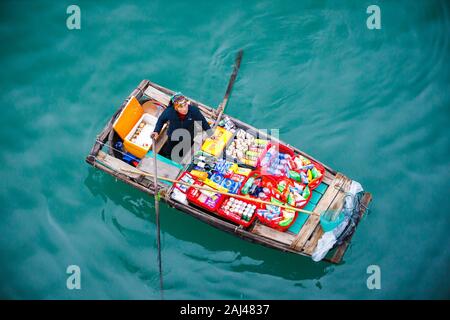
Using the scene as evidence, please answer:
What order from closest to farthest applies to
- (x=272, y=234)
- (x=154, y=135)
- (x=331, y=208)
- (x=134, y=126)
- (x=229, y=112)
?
(x=272, y=234)
(x=331, y=208)
(x=154, y=135)
(x=134, y=126)
(x=229, y=112)

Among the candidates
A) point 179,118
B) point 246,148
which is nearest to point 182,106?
point 179,118

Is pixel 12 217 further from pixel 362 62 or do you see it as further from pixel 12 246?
pixel 362 62

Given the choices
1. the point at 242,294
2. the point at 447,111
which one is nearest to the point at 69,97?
the point at 242,294

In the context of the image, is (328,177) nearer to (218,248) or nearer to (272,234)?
(272,234)

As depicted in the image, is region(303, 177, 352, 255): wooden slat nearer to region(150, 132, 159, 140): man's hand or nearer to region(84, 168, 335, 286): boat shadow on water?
region(84, 168, 335, 286): boat shadow on water

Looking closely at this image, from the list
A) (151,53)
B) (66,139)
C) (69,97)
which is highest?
(151,53)

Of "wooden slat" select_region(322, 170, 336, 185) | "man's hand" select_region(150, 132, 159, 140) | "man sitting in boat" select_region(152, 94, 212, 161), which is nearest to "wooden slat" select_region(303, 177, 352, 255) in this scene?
"wooden slat" select_region(322, 170, 336, 185)
